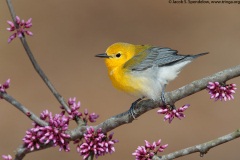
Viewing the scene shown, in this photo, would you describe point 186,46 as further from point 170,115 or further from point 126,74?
point 170,115

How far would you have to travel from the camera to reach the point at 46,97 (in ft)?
23.6

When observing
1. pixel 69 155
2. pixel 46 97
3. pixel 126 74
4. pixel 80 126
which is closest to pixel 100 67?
pixel 46 97

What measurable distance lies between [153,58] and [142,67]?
116 millimetres

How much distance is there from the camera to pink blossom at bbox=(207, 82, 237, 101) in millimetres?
2547

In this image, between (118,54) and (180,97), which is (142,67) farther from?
(180,97)

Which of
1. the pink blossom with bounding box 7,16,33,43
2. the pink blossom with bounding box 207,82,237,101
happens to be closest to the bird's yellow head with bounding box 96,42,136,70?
the pink blossom with bounding box 7,16,33,43

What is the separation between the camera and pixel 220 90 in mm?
2643

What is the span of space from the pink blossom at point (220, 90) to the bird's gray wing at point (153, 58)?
0.94m

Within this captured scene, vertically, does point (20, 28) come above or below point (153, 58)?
below

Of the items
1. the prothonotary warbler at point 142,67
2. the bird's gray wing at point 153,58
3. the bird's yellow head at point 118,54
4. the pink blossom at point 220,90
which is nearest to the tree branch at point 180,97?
the pink blossom at point 220,90

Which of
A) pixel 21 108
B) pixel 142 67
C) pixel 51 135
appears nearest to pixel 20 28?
pixel 21 108

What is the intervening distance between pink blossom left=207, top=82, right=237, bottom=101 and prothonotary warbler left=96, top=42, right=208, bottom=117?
71cm

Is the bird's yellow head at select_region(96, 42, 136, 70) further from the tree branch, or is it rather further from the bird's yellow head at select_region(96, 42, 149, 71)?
the tree branch

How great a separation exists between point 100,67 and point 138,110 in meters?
4.99
